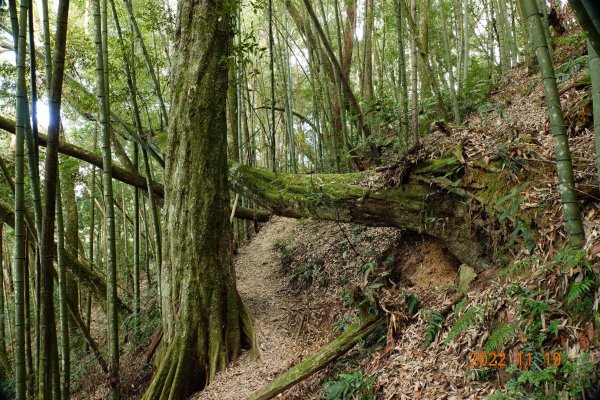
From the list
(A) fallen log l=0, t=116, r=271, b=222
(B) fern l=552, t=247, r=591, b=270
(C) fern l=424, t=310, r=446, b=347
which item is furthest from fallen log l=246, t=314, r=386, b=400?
(A) fallen log l=0, t=116, r=271, b=222

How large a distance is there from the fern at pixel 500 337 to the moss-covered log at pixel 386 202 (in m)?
0.90

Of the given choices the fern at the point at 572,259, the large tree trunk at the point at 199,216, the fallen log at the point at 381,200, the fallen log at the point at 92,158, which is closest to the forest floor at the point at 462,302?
the fern at the point at 572,259

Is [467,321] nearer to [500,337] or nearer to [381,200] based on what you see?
[500,337]

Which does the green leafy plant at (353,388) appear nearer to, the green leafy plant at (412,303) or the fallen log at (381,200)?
the green leafy plant at (412,303)

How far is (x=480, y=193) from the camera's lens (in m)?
2.92

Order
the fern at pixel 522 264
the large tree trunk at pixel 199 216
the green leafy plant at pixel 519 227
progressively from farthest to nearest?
the large tree trunk at pixel 199 216, the green leafy plant at pixel 519 227, the fern at pixel 522 264

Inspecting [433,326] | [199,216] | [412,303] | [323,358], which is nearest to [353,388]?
[323,358]

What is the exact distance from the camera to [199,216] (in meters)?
3.76

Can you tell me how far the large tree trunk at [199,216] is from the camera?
11.8 ft

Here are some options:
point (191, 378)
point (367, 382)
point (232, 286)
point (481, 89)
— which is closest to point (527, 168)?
point (367, 382)

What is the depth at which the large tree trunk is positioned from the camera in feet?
11.8

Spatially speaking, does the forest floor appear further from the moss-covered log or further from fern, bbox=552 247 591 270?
the moss-covered log

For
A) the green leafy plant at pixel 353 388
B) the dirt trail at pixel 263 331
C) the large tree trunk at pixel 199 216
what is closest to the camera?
the green leafy plant at pixel 353 388

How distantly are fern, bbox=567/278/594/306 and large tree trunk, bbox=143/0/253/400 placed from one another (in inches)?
107
